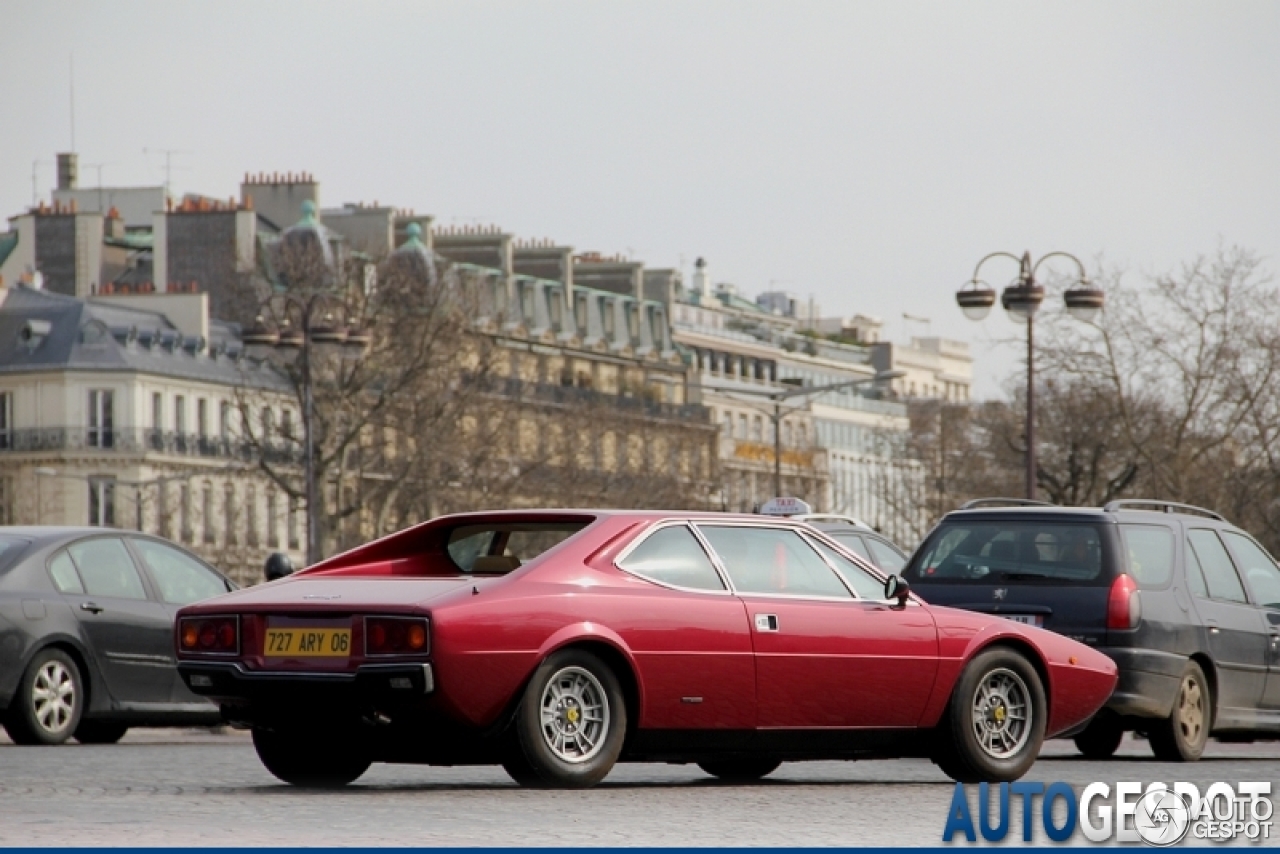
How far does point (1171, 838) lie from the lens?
1188 centimetres

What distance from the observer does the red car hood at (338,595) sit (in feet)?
44.8

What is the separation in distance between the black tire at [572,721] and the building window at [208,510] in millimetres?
92910

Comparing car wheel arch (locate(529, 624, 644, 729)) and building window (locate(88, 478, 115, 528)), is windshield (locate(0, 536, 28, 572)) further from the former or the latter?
building window (locate(88, 478, 115, 528))

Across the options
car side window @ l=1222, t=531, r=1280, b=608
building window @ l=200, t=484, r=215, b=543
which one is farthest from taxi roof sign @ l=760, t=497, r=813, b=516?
building window @ l=200, t=484, r=215, b=543

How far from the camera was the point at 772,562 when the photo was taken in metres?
15.1

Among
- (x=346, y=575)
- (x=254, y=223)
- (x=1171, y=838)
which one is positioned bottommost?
(x=1171, y=838)

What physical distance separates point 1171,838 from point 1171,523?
7.70 m

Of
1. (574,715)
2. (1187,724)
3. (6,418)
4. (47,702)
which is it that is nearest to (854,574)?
(574,715)

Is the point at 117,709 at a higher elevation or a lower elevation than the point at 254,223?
lower

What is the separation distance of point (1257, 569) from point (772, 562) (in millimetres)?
6142

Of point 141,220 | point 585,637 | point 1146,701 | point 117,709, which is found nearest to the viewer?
point 585,637

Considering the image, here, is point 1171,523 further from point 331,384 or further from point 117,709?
point 331,384

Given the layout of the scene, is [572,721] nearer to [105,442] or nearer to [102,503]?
[102,503]

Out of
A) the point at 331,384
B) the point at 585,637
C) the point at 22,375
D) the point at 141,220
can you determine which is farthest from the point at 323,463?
the point at 585,637
